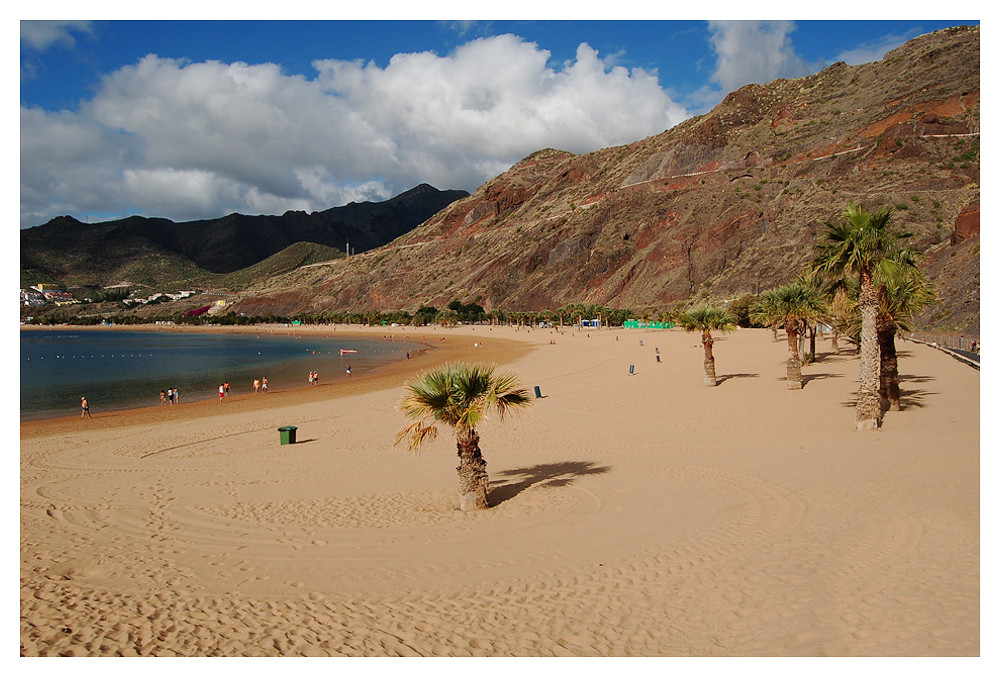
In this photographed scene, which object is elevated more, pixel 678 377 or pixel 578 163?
pixel 578 163

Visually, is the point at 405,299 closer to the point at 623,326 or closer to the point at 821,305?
the point at 623,326

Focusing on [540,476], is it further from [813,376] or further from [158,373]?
[158,373]

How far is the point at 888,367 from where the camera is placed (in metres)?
17.1

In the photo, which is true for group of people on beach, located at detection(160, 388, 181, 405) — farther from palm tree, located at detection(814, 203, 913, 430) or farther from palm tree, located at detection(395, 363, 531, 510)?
palm tree, located at detection(814, 203, 913, 430)

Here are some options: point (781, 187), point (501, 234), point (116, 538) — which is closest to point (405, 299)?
point (501, 234)

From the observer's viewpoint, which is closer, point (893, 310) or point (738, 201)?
point (893, 310)

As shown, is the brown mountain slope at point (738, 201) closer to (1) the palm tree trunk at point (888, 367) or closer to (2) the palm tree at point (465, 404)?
(1) the palm tree trunk at point (888, 367)

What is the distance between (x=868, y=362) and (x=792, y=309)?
951 cm

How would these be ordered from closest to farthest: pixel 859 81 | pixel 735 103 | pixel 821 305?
Result: pixel 821 305 < pixel 859 81 < pixel 735 103

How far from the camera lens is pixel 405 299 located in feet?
442

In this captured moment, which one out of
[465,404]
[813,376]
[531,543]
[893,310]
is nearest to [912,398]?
[893,310]

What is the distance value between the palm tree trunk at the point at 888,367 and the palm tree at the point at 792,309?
4.63 m

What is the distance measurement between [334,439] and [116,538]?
30.4 ft
